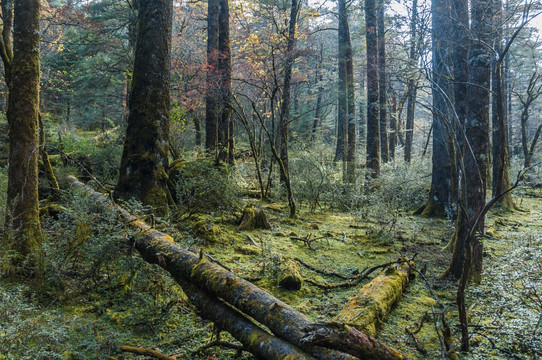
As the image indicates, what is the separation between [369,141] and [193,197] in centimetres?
753

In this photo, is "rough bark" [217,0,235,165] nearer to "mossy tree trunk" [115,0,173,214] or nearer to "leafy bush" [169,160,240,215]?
"leafy bush" [169,160,240,215]

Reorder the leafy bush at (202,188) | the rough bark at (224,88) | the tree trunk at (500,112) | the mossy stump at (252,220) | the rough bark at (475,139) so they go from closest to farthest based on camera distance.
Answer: the tree trunk at (500,112), the rough bark at (475,139), the leafy bush at (202,188), the mossy stump at (252,220), the rough bark at (224,88)

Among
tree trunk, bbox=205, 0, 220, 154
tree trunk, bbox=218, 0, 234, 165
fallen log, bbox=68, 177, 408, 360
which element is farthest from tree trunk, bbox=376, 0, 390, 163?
fallen log, bbox=68, 177, 408, 360

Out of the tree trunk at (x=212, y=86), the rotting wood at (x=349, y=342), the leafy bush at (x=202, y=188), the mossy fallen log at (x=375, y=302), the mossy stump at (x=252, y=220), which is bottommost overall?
the mossy fallen log at (x=375, y=302)

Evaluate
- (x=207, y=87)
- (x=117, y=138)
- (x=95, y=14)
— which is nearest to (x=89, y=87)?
(x=95, y=14)

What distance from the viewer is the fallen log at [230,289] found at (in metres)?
2.30

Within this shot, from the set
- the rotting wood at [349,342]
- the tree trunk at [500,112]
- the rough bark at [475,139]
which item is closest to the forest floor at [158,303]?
the rough bark at [475,139]

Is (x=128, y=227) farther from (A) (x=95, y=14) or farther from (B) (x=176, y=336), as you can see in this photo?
(A) (x=95, y=14)

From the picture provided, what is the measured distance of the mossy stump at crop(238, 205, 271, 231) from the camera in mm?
6919

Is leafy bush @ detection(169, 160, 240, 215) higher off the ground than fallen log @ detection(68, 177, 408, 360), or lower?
higher

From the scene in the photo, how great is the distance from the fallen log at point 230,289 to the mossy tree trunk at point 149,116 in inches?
79.3

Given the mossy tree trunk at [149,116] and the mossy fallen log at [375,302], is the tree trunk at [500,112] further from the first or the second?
the mossy tree trunk at [149,116]

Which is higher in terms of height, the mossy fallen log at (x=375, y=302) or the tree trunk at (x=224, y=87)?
the tree trunk at (x=224, y=87)

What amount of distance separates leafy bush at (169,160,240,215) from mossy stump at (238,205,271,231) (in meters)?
0.36
